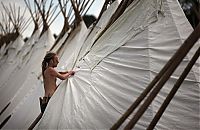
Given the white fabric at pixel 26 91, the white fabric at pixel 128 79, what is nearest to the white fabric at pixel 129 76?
the white fabric at pixel 128 79

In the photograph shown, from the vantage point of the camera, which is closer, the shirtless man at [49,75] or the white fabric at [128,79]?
the white fabric at [128,79]

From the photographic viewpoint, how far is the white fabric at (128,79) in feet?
7.05

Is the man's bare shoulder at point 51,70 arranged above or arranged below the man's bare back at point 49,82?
above

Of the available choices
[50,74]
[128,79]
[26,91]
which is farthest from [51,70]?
[26,91]

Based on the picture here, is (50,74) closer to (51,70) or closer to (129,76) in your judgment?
(51,70)

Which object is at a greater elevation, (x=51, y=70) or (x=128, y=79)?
(x=51, y=70)

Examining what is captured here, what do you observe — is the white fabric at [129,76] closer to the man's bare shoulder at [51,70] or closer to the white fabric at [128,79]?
the white fabric at [128,79]

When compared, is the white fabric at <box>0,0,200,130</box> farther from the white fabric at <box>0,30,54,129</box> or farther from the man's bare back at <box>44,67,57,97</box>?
the white fabric at <box>0,30,54,129</box>

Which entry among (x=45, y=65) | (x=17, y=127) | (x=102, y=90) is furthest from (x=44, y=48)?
(x=102, y=90)

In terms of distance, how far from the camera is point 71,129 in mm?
2371

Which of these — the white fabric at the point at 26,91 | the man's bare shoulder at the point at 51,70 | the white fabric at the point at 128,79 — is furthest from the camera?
the white fabric at the point at 26,91

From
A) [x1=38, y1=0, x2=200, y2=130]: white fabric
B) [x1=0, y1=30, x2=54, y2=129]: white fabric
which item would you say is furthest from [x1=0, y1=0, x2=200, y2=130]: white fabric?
[x1=0, y1=30, x2=54, y2=129]: white fabric

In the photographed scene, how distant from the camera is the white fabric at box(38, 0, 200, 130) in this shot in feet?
7.05

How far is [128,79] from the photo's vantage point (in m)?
2.31
